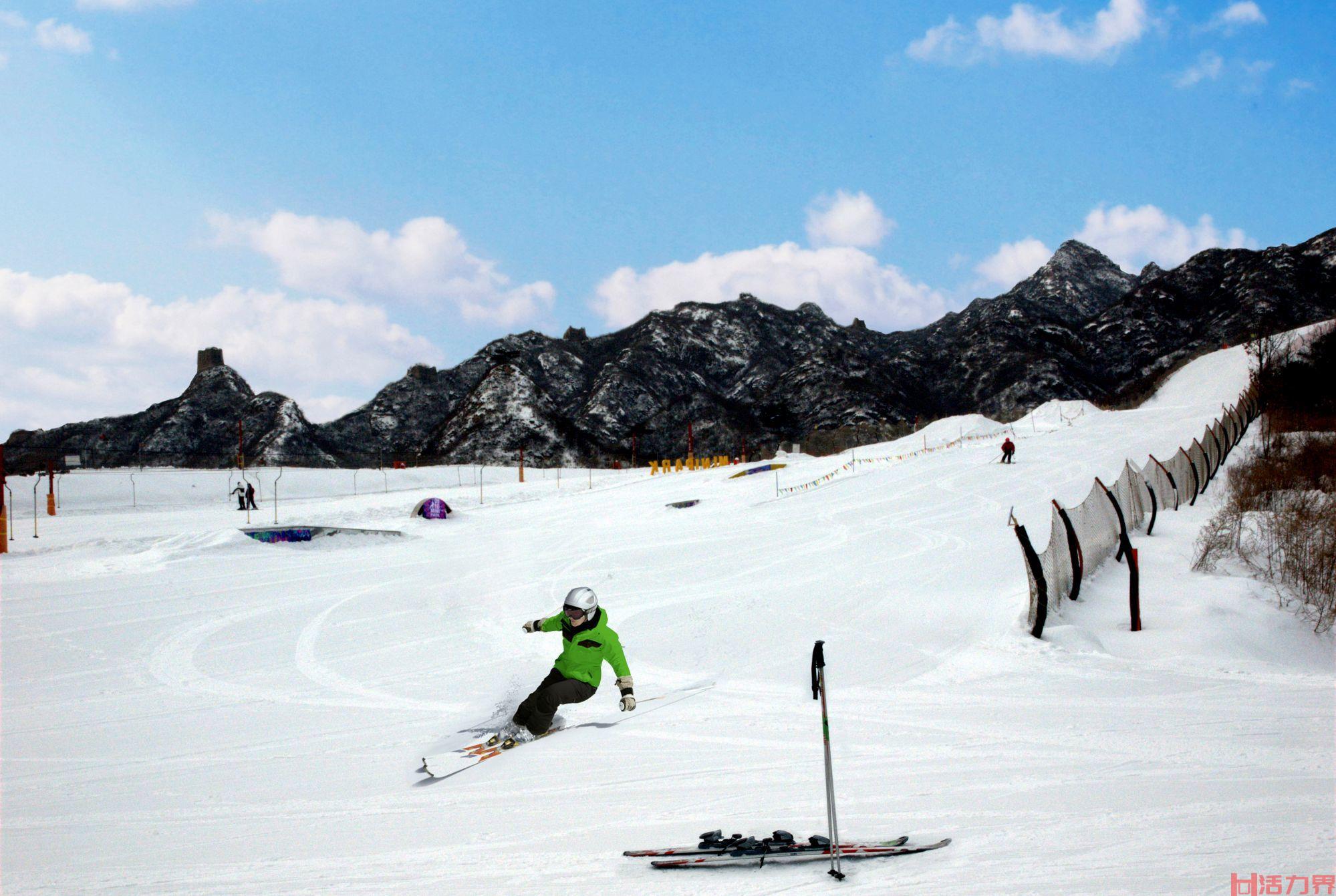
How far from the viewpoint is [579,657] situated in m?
6.42

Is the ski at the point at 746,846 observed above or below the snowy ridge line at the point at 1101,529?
below

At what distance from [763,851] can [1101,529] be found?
10651 mm

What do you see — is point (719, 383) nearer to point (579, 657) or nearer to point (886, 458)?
point (886, 458)

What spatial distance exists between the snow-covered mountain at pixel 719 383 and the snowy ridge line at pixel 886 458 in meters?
50.3

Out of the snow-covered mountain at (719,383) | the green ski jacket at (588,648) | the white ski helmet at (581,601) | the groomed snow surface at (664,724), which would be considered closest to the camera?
the groomed snow surface at (664,724)

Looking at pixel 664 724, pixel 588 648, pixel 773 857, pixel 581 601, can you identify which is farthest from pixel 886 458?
pixel 773 857

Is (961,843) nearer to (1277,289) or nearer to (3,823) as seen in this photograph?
(3,823)

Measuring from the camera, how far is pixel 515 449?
345ft

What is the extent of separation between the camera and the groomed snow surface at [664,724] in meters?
4.27

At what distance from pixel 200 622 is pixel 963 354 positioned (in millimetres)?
144283

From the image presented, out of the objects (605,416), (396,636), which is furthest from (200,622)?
(605,416)

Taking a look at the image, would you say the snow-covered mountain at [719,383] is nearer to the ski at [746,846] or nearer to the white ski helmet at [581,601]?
the white ski helmet at [581,601]

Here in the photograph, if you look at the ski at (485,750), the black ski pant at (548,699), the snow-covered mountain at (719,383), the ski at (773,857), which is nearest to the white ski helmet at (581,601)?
the black ski pant at (548,699)

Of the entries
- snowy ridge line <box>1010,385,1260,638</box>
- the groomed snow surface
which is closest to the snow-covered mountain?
snowy ridge line <box>1010,385,1260,638</box>
